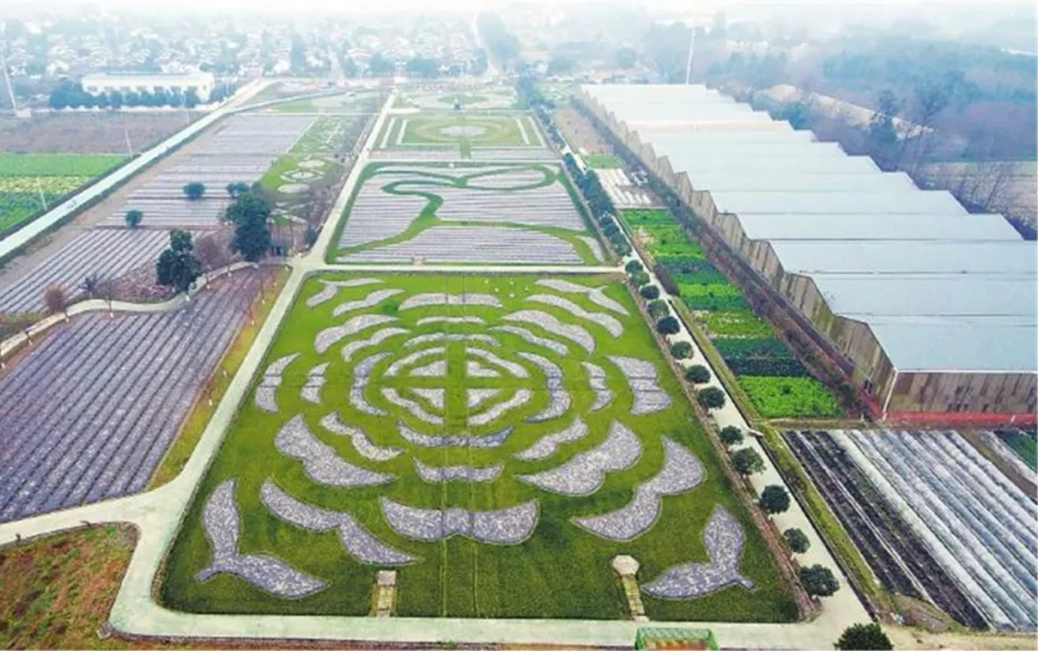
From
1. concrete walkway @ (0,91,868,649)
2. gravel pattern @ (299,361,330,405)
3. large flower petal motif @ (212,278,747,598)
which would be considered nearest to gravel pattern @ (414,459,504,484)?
large flower petal motif @ (212,278,747,598)

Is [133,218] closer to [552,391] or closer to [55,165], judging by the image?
[55,165]

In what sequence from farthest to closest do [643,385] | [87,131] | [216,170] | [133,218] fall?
[87,131] → [216,170] → [133,218] → [643,385]

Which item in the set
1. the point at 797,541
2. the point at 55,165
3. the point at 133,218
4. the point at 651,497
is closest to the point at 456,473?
the point at 651,497

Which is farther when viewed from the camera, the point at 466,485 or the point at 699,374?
the point at 699,374

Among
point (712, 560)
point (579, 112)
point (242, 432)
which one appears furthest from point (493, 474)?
point (579, 112)

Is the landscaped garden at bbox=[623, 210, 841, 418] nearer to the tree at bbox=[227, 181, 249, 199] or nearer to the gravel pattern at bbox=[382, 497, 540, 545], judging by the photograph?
the gravel pattern at bbox=[382, 497, 540, 545]
